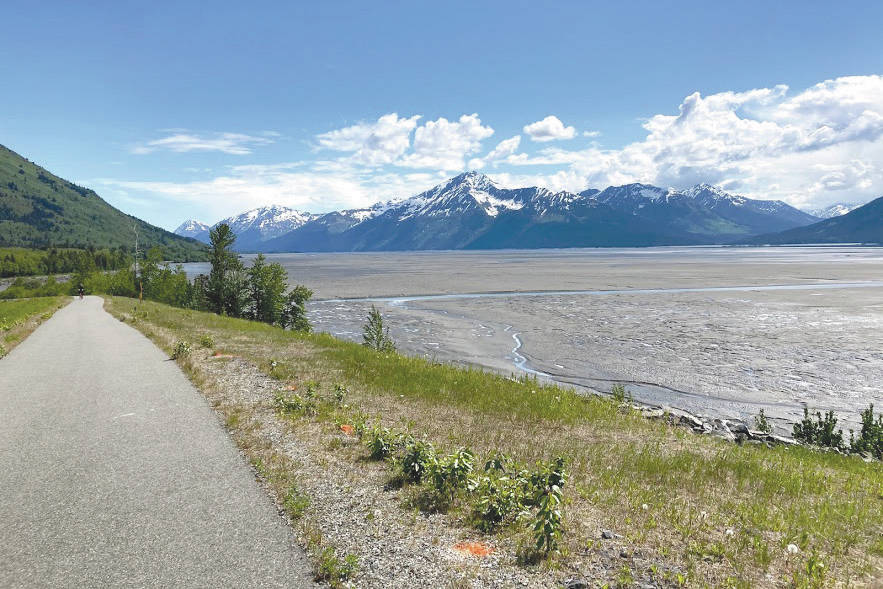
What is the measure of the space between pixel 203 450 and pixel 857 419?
1150 inches

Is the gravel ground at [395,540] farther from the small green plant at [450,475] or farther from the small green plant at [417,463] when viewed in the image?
the small green plant at [450,475]

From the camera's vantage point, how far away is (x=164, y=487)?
9.17 m

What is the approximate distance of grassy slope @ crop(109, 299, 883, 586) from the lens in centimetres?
776

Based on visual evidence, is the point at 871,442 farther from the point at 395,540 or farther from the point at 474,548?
the point at 395,540

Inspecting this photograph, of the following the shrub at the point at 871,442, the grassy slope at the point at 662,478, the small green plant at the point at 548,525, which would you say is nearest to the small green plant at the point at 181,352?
the grassy slope at the point at 662,478

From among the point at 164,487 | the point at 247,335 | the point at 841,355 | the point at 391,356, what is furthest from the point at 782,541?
the point at 841,355

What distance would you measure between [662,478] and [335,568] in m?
7.97

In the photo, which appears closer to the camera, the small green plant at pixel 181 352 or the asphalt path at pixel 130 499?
the asphalt path at pixel 130 499

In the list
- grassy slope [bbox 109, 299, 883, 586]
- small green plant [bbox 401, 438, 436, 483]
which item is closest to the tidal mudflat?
grassy slope [bbox 109, 299, 883, 586]

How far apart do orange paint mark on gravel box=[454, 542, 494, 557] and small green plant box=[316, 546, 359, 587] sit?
161 cm

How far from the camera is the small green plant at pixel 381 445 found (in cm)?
1131

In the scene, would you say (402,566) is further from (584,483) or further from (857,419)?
(857,419)

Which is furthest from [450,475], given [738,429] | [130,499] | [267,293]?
[267,293]

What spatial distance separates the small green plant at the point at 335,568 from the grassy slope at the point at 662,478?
326cm
